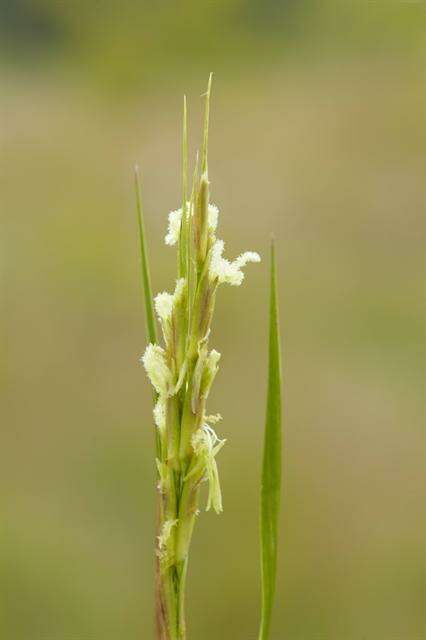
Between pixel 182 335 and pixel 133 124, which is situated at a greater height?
pixel 133 124

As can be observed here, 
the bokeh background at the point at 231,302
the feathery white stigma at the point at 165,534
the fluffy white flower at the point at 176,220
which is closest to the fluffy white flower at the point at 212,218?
the fluffy white flower at the point at 176,220

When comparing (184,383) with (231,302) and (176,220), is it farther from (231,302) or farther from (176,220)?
(231,302)

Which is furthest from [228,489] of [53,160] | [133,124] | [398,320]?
[133,124]

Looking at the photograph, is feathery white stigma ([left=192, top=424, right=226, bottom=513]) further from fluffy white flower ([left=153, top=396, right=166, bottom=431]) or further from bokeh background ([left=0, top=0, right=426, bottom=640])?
bokeh background ([left=0, top=0, right=426, bottom=640])

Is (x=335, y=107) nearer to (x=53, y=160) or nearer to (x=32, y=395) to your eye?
(x=53, y=160)

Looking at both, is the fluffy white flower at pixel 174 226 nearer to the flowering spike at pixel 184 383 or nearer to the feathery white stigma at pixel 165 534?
the flowering spike at pixel 184 383
